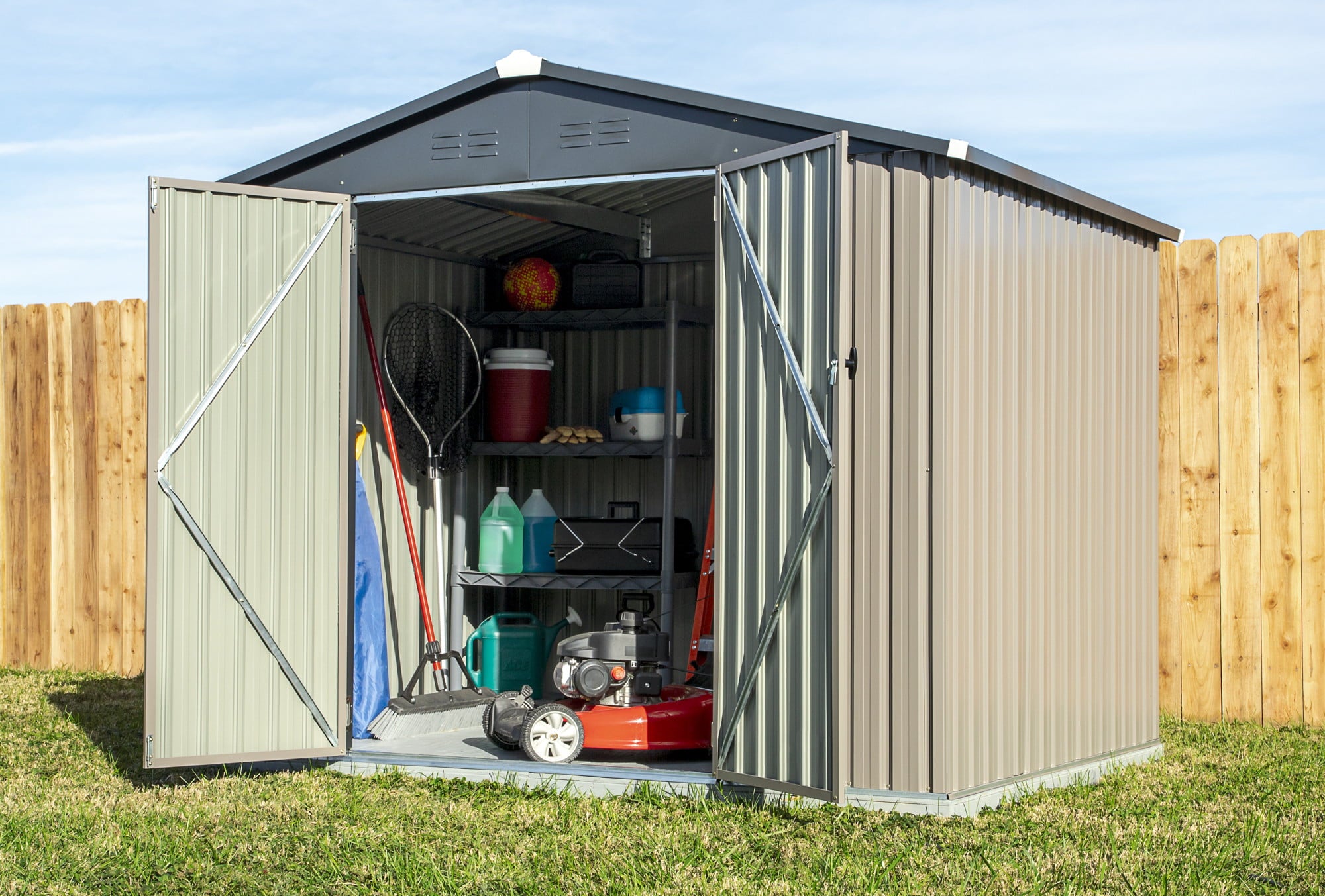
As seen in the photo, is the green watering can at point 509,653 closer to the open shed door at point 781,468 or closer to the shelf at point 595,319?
the shelf at point 595,319

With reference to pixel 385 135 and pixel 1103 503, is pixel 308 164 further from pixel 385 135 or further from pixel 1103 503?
pixel 1103 503

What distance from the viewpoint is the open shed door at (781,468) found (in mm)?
4770

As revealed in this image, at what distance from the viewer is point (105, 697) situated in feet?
25.8

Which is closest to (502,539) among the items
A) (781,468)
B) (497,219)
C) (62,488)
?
(497,219)

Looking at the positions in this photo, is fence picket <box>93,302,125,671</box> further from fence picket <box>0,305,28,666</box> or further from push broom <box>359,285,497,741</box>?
push broom <box>359,285,497,741</box>

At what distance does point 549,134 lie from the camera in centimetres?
543

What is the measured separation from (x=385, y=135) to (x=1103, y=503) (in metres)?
3.18

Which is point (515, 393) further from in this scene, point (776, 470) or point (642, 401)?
point (776, 470)

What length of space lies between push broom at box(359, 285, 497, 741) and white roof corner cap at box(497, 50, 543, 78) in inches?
60.9

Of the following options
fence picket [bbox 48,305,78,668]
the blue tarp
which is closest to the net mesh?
the blue tarp

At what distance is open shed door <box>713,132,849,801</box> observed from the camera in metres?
4.77

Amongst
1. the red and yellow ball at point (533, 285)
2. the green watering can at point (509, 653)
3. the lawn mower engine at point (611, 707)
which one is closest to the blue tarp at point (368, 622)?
the green watering can at point (509, 653)

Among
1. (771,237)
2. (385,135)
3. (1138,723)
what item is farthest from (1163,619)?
(385,135)

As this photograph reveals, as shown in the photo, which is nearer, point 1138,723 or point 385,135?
point 385,135
